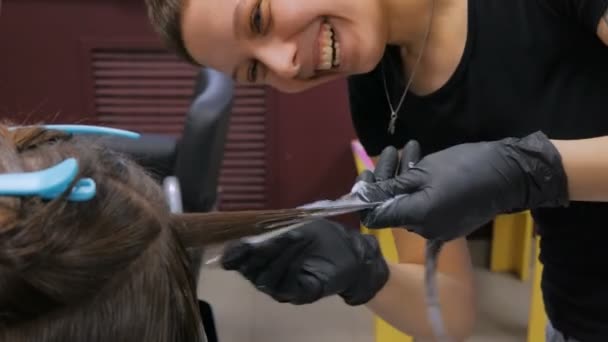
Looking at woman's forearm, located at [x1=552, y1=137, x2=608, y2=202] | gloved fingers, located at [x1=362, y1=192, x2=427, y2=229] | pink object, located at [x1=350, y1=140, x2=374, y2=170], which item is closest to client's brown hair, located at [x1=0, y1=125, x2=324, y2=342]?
gloved fingers, located at [x1=362, y1=192, x2=427, y2=229]

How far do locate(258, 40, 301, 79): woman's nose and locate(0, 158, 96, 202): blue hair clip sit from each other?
433 millimetres

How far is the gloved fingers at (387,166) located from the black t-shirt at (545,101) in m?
0.13

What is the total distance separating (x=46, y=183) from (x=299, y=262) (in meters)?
0.36

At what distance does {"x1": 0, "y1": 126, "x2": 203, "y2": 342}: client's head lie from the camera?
54cm

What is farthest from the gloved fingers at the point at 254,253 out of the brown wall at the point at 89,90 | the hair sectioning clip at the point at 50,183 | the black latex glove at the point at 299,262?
the brown wall at the point at 89,90

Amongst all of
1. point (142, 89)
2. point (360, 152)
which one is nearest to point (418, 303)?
point (360, 152)

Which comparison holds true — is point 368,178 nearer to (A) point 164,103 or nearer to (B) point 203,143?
(B) point 203,143

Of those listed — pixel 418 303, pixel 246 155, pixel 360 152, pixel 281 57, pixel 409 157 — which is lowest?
pixel 246 155

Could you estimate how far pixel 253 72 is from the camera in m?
1.03

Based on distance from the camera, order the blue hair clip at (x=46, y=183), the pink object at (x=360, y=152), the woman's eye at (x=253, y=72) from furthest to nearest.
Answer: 1. the pink object at (x=360, y=152)
2. the woman's eye at (x=253, y=72)
3. the blue hair clip at (x=46, y=183)

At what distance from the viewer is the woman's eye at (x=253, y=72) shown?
1009 mm

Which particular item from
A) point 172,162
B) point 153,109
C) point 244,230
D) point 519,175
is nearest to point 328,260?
point 244,230

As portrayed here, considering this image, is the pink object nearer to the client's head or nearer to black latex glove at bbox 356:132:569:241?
black latex glove at bbox 356:132:569:241

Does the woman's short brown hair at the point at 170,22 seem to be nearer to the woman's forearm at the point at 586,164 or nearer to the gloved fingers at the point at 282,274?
the gloved fingers at the point at 282,274
